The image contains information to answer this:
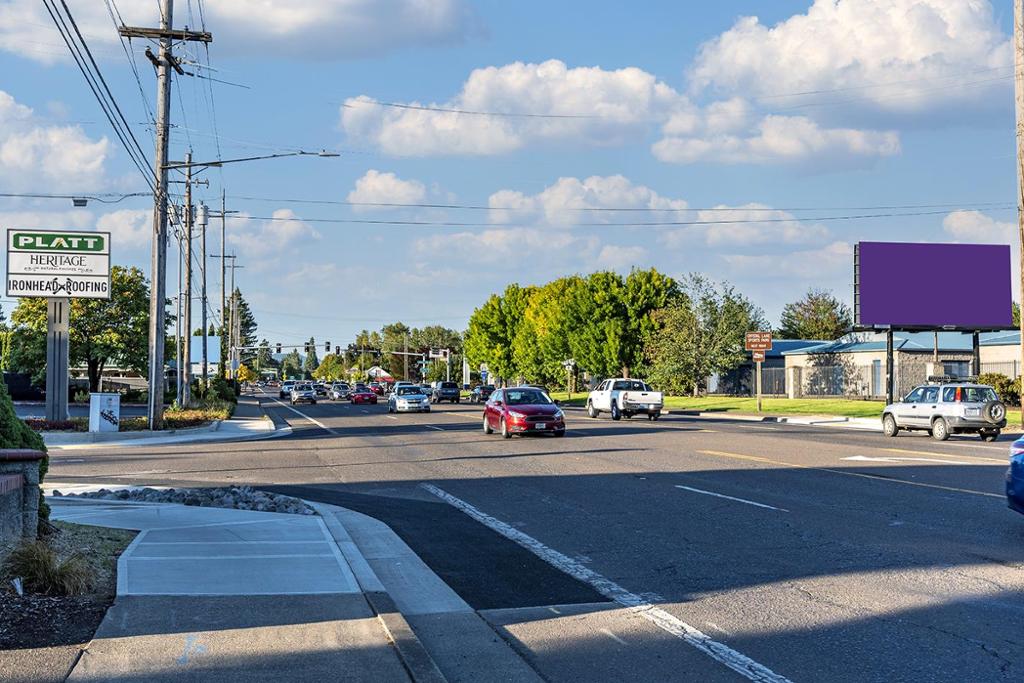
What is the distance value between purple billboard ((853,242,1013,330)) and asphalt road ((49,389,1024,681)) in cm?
2654

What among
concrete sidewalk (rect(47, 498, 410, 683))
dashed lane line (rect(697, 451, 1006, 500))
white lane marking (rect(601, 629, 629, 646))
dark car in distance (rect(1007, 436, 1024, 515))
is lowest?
white lane marking (rect(601, 629, 629, 646))

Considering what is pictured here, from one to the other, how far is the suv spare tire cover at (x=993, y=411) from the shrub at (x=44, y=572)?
87.4 ft

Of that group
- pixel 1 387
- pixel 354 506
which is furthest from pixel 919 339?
pixel 1 387

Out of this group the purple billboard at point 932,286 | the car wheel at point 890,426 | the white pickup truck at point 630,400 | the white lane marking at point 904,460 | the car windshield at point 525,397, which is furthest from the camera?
the purple billboard at point 932,286

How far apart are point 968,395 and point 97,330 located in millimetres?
51452

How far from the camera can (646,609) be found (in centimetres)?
810

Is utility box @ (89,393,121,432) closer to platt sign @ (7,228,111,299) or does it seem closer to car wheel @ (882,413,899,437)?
platt sign @ (7,228,111,299)

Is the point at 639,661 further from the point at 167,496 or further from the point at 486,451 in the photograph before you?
the point at 486,451

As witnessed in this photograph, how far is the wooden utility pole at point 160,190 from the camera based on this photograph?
30.8m

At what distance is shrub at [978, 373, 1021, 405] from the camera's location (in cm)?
4625

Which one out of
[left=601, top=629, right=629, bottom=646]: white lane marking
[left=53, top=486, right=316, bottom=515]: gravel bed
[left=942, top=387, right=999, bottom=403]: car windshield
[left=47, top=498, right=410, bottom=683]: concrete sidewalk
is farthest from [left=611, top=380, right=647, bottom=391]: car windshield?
[left=601, top=629, right=629, bottom=646]: white lane marking

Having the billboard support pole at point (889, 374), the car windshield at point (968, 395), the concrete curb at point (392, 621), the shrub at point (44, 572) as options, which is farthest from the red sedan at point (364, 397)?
the shrub at point (44, 572)

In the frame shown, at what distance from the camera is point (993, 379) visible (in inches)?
1906

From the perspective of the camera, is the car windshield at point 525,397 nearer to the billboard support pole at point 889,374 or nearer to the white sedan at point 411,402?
the billboard support pole at point 889,374
